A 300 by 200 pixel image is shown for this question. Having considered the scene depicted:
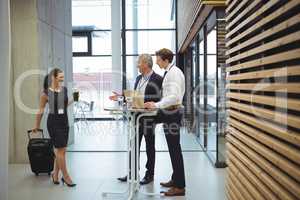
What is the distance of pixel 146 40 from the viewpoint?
1120 centimetres

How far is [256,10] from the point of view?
85.2 inches

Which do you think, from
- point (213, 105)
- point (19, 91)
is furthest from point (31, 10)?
point (213, 105)

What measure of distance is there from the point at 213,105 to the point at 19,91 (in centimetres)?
338

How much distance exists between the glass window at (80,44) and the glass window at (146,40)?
4.94 ft

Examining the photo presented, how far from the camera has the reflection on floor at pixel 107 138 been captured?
276 inches

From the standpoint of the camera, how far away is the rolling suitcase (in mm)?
4883

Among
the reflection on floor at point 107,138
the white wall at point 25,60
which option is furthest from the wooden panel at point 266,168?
the reflection on floor at point 107,138

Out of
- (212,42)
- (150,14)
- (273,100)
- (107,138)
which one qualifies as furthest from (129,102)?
(150,14)

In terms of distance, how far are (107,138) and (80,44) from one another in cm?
461

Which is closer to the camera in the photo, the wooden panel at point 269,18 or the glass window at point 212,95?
the wooden panel at point 269,18

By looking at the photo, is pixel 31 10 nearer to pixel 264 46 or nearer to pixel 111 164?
pixel 111 164

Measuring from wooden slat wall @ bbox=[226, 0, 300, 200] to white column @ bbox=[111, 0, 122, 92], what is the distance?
26.5 ft

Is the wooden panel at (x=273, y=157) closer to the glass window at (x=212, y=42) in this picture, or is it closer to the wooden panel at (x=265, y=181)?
the wooden panel at (x=265, y=181)

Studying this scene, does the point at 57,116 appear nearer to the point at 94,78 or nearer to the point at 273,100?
the point at 273,100
